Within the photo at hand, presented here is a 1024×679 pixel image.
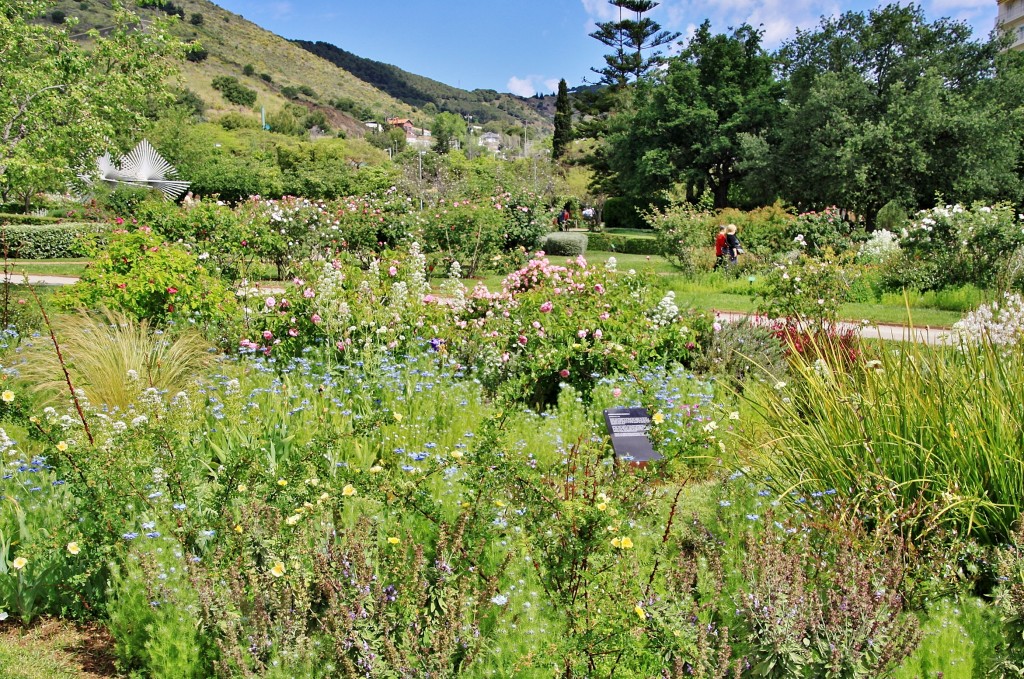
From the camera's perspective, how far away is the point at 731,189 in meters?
39.9

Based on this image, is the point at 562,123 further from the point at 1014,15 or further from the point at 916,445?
the point at 916,445

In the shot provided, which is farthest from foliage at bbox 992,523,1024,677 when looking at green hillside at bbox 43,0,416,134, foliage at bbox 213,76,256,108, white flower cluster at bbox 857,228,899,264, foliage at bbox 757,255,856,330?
foliage at bbox 213,76,256,108

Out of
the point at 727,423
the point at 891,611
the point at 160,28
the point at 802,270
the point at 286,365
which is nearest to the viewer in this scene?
the point at 891,611

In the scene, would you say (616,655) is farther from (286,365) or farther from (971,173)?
(971,173)

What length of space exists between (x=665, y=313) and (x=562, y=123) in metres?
53.1

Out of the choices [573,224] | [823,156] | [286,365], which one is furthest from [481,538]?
[573,224]

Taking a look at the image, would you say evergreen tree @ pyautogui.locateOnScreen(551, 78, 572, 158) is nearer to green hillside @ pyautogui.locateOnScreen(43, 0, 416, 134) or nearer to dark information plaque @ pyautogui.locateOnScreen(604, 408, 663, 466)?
green hillside @ pyautogui.locateOnScreen(43, 0, 416, 134)

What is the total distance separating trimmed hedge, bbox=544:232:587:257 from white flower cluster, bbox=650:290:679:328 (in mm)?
15450

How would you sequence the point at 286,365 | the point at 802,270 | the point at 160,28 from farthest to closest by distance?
the point at 160,28 < the point at 802,270 < the point at 286,365

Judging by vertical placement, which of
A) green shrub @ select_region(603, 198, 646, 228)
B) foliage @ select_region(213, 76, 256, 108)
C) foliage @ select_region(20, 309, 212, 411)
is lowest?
foliage @ select_region(20, 309, 212, 411)

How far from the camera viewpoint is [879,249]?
1559cm

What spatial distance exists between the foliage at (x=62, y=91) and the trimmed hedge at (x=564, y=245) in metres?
11.3

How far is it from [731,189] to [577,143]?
2700cm

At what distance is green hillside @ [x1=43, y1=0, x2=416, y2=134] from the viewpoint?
85.6 meters
